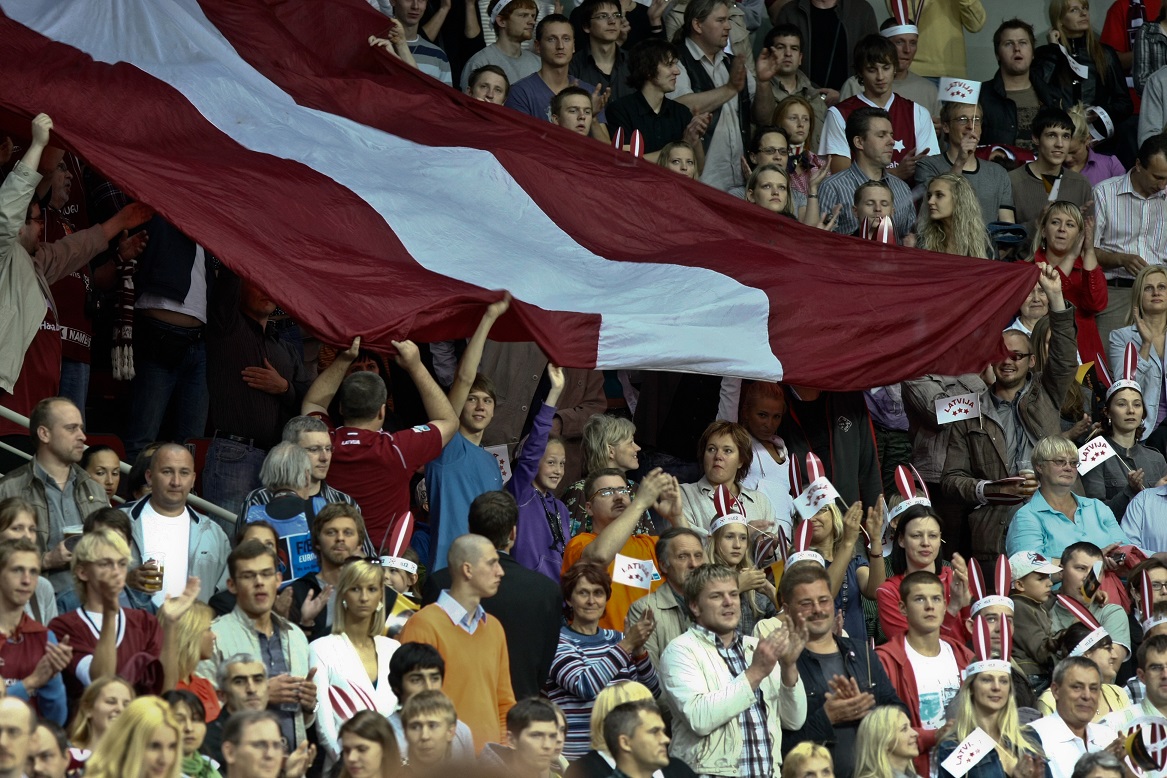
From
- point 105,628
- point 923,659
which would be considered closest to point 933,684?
point 923,659

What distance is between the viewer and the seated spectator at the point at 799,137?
1227cm

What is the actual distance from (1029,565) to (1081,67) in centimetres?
612

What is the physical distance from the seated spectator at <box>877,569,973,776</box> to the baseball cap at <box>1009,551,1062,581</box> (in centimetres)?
94

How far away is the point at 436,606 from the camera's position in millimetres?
7426

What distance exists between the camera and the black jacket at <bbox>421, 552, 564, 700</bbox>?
25.0 feet

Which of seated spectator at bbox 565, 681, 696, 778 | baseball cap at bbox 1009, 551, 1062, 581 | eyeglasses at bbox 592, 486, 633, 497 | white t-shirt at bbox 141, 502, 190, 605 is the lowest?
seated spectator at bbox 565, 681, 696, 778

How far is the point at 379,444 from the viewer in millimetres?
8578

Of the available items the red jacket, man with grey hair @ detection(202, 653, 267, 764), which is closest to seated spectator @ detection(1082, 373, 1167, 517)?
the red jacket

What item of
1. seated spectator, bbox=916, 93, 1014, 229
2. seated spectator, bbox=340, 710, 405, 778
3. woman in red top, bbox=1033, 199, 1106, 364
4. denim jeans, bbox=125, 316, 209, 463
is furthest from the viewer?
seated spectator, bbox=916, 93, 1014, 229

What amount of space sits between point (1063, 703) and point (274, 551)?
330 cm

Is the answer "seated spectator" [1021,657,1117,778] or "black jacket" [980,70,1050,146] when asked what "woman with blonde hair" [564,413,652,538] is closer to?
"seated spectator" [1021,657,1117,778]

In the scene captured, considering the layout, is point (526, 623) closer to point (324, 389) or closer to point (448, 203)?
point (324, 389)

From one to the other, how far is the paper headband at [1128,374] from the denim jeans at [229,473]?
4595mm

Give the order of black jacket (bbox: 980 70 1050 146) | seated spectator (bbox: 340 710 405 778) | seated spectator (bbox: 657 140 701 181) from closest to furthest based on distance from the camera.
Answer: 1. seated spectator (bbox: 340 710 405 778)
2. seated spectator (bbox: 657 140 701 181)
3. black jacket (bbox: 980 70 1050 146)
